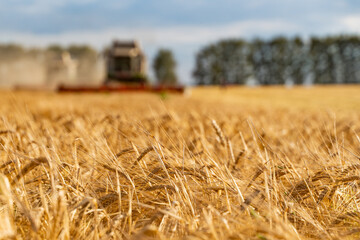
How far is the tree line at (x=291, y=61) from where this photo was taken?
57719mm

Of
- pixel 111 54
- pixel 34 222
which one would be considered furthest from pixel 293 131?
pixel 111 54

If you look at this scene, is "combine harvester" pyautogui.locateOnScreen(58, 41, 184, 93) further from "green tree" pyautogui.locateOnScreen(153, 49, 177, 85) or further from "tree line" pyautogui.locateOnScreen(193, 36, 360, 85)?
"green tree" pyautogui.locateOnScreen(153, 49, 177, 85)

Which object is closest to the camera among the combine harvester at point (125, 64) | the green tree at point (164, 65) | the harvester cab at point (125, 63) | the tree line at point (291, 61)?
the combine harvester at point (125, 64)

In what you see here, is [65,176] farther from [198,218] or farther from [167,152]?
[198,218]

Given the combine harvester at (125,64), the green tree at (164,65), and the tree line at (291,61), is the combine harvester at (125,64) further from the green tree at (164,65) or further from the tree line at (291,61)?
the green tree at (164,65)

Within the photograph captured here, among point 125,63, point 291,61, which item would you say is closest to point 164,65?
point 291,61

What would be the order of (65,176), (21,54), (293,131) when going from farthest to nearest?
1. (21,54)
2. (293,131)
3. (65,176)

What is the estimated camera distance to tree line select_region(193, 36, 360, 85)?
57719mm

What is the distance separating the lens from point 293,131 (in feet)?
12.9

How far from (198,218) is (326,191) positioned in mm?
587

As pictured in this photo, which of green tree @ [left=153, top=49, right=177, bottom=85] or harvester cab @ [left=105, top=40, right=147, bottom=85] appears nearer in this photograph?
harvester cab @ [left=105, top=40, right=147, bottom=85]

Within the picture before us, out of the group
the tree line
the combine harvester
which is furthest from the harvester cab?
the tree line

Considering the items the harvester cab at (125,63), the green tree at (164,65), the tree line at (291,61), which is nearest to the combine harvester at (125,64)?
the harvester cab at (125,63)

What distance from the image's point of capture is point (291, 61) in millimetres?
58406
